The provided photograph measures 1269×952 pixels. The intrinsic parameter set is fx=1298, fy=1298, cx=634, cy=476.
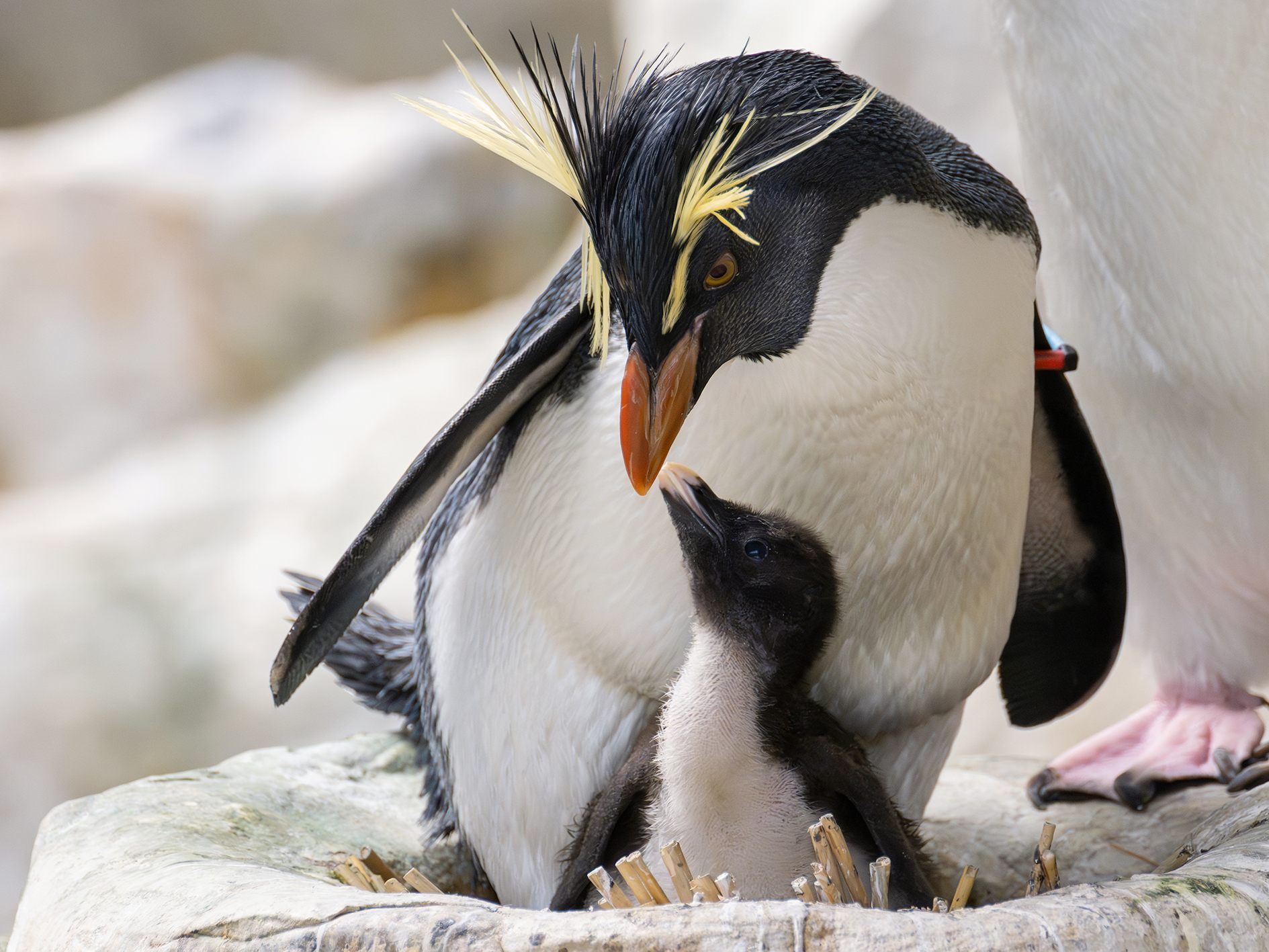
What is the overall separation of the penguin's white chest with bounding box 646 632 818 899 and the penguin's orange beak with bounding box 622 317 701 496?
0.23 m

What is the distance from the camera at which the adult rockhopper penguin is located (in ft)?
2.95

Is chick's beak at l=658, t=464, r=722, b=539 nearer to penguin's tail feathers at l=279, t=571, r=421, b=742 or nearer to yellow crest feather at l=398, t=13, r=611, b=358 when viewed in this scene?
yellow crest feather at l=398, t=13, r=611, b=358

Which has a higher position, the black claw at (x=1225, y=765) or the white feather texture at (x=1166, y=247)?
the white feather texture at (x=1166, y=247)

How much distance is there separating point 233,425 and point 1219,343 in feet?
13.1

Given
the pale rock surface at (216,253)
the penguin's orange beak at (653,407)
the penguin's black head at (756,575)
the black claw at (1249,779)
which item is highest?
the pale rock surface at (216,253)

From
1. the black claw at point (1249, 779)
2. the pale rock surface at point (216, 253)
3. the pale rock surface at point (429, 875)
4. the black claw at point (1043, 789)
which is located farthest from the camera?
the pale rock surface at point (216, 253)

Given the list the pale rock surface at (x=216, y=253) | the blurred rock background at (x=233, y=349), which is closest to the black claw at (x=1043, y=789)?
the blurred rock background at (x=233, y=349)

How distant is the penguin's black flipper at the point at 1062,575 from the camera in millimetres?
1282

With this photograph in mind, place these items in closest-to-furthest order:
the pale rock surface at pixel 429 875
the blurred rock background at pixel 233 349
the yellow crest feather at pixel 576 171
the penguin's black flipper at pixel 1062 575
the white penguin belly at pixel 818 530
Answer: the pale rock surface at pixel 429 875, the yellow crest feather at pixel 576 171, the white penguin belly at pixel 818 530, the penguin's black flipper at pixel 1062 575, the blurred rock background at pixel 233 349

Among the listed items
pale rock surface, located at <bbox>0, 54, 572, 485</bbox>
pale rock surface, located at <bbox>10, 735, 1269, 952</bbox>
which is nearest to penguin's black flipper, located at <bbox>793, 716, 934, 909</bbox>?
pale rock surface, located at <bbox>10, 735, 1269, 952</bbox>

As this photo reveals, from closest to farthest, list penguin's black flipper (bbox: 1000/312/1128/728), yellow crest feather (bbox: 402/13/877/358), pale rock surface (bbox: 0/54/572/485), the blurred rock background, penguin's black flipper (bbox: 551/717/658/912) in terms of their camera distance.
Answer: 1. yellow crest feather (bbox: 402/13/877/358)
2. penguin's black flipper (bbox: 551/717/658/912)
3. penguin's black flipper (bbox: 1000/312/1128/728)
4. the blurred rock background
5. pale rock surface (bbox: 0/54/572/485)

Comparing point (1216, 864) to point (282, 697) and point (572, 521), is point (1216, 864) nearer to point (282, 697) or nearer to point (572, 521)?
point (572, 521)

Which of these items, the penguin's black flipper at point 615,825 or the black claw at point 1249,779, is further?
the black claw at point 1249,779

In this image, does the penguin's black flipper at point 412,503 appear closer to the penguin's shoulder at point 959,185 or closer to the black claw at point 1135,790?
the penguin's shoulder at point 959,185
